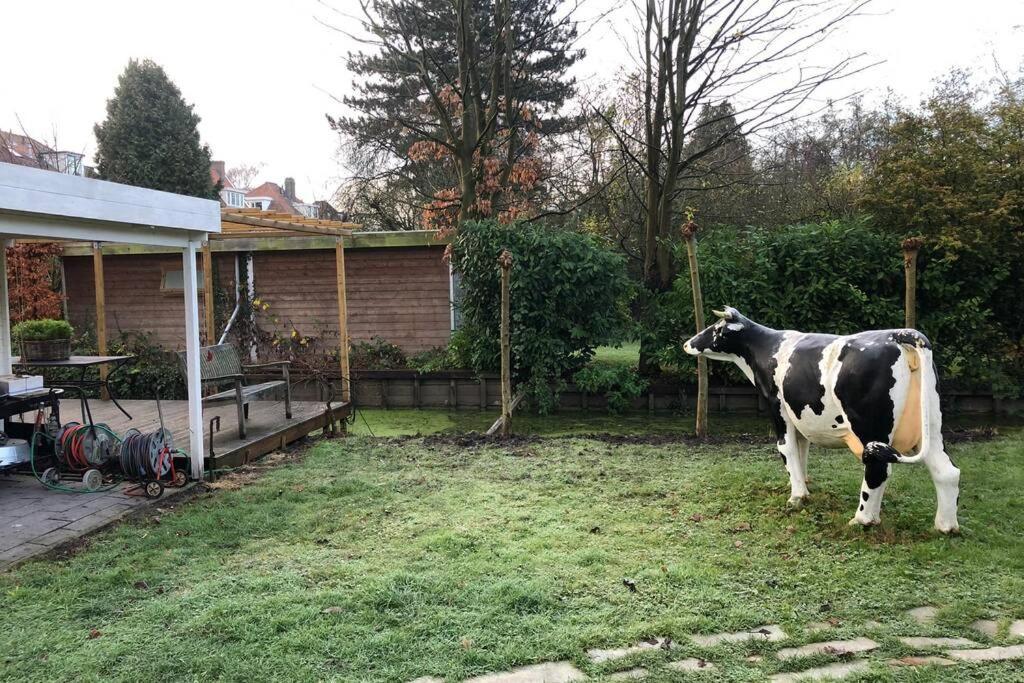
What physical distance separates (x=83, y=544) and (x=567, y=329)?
6848mm

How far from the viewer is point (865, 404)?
409 centimetres

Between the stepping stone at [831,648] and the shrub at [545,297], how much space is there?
22.6 feet

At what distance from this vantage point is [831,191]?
48.5 ft

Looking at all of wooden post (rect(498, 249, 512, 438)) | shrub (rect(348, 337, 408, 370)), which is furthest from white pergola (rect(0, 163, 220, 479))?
shrub (rect(348, 337, 408, 370))

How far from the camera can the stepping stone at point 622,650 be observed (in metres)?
2.82

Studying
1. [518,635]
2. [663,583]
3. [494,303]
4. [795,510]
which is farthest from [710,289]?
[518,635]

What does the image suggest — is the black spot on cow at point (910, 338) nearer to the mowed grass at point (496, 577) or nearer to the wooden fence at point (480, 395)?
the mowed grass at point (496, 577)

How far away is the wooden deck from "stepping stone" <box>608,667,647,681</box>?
14.3 ft

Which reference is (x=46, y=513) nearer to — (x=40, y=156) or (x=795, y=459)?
(x=795, y=459)

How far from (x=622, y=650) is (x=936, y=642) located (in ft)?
4.23

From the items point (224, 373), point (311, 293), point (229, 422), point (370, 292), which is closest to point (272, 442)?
point (224, 373)

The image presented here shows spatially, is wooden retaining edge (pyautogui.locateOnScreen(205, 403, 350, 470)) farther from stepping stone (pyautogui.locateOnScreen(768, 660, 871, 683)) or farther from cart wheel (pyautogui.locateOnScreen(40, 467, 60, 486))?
stepping stone (pyautogui.locateOnScreen(768, 660, 871, 683))

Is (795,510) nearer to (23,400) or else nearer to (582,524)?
(582,524)

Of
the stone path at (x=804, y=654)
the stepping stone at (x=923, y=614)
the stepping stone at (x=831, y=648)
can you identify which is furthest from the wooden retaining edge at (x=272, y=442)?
the stepping stone at (x=923, y=614)
